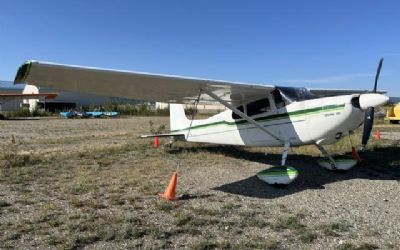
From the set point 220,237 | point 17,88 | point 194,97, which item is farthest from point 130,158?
point 17,88

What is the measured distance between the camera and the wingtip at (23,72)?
5.73 meters

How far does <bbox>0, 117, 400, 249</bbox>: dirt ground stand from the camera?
4418mm

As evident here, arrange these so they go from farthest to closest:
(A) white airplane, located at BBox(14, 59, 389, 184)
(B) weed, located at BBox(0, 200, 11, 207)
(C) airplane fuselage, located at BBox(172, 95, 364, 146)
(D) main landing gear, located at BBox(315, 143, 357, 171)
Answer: (D) main landing gear, located at BBox(315, 143, 357, 171) → (C) airplane fuselage, located at BBox(172, 95, 364, 146) → (A) white airplane, located at BBox(14, 59, 389, 184) → (B) weed, located at BBox(0, 200, 11, 207)

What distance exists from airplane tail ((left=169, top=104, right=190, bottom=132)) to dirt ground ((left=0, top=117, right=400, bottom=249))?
92.2 inches

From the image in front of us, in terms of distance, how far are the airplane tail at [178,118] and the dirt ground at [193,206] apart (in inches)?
92.2

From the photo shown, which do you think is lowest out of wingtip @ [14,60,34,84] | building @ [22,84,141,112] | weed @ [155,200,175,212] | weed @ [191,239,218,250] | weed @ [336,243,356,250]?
weed @ [336,243,356,250]

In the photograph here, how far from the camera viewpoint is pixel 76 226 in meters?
4.80

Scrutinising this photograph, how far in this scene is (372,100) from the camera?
280 inches

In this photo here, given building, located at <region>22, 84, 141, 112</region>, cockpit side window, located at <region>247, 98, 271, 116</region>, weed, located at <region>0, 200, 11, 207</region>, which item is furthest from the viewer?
building, located at <region>22, 84, 141, 112</region>

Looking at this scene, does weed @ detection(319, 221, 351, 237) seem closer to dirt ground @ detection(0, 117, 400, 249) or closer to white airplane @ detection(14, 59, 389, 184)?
dirt ground @ detection(0, 117, 400, 249)

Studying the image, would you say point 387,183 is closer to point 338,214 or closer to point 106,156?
point 338,214

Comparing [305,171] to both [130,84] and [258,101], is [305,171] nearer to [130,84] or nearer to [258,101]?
[258,101]

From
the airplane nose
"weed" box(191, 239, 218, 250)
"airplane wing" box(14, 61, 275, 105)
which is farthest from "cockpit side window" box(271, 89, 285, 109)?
"weed" box(191, 239, 218, 250)

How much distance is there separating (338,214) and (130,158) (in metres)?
6.76
